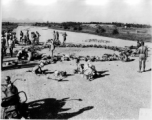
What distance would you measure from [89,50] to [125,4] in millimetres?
7197

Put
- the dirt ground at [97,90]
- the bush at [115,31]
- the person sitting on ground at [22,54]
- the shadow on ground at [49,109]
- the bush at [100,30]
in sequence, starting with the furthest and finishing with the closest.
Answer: the bush at [100,30] → the bush at [115,31] → the person sitting on ground at [22,54] → the dirt ground at [97,90] → the shadow on ground at [49,109]

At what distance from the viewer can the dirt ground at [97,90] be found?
858 cm

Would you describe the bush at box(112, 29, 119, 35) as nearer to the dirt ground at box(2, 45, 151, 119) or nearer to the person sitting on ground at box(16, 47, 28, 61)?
the dirt ground at box(2, 45, 151, 119)

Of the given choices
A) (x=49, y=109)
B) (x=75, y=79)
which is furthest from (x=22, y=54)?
(x=49, y=109)

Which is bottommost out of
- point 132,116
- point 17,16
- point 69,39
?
point 132,116

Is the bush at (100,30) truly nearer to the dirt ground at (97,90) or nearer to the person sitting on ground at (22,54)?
the dirt ground at (97,90)

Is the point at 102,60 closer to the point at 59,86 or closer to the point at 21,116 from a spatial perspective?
the point at 59,86

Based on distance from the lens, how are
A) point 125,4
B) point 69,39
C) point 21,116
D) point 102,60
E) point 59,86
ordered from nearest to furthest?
1. point 21,116
2. point 59,86
3. point 125,4
4. point 102,60
5. point 69,39

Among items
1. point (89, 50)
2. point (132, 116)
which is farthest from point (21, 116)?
point (89, 50)

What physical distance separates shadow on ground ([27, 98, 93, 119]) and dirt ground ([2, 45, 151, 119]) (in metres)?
0.04

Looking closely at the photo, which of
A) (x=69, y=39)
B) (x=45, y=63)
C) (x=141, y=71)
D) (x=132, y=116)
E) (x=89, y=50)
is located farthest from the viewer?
(x=69, y=39)

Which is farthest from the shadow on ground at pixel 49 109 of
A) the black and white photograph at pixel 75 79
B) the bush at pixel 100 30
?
the bush at pixel 100 30

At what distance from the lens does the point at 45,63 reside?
1380cm

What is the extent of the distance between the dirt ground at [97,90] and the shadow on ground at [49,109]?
0.04 meters
